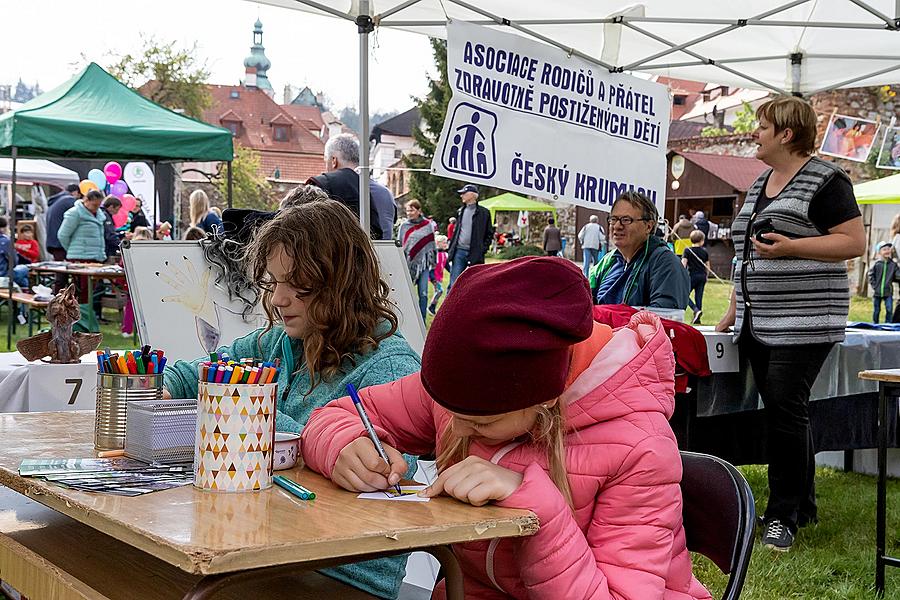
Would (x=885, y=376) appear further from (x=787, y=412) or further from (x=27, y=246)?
(x=27, y=246)

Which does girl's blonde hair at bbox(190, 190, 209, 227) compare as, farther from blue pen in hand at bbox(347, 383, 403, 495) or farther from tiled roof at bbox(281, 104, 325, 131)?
tiled roof at bbox(281, 104, 325, 131)

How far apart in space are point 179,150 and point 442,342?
856 centimetres

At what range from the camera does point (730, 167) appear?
31.8 m

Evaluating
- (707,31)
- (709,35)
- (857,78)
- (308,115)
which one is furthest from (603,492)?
(308,115)

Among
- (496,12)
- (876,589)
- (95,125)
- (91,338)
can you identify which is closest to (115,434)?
(91,338)

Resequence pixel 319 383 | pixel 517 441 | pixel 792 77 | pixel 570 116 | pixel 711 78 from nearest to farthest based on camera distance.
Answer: pixel 517 441, pixel 319 383, pixel 570 116, pixel 792 77, pixel 711 78

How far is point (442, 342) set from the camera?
1.27 meters

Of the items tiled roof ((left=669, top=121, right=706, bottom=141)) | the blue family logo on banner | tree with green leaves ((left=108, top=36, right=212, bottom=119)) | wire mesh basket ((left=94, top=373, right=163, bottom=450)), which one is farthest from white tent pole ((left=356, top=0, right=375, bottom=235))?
tiled roof ((left=669, top=121, right=706, bottom=141))

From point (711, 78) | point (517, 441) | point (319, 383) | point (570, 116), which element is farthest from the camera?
point (711, 78)

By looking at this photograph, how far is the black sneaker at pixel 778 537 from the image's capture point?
12.5 feet

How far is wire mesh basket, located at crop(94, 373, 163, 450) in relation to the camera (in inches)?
63.0

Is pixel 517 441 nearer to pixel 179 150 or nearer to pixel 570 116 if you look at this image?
pixel 570 116

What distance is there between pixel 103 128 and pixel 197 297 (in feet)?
21.2

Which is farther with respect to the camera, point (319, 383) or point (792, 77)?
point (792, 77)
